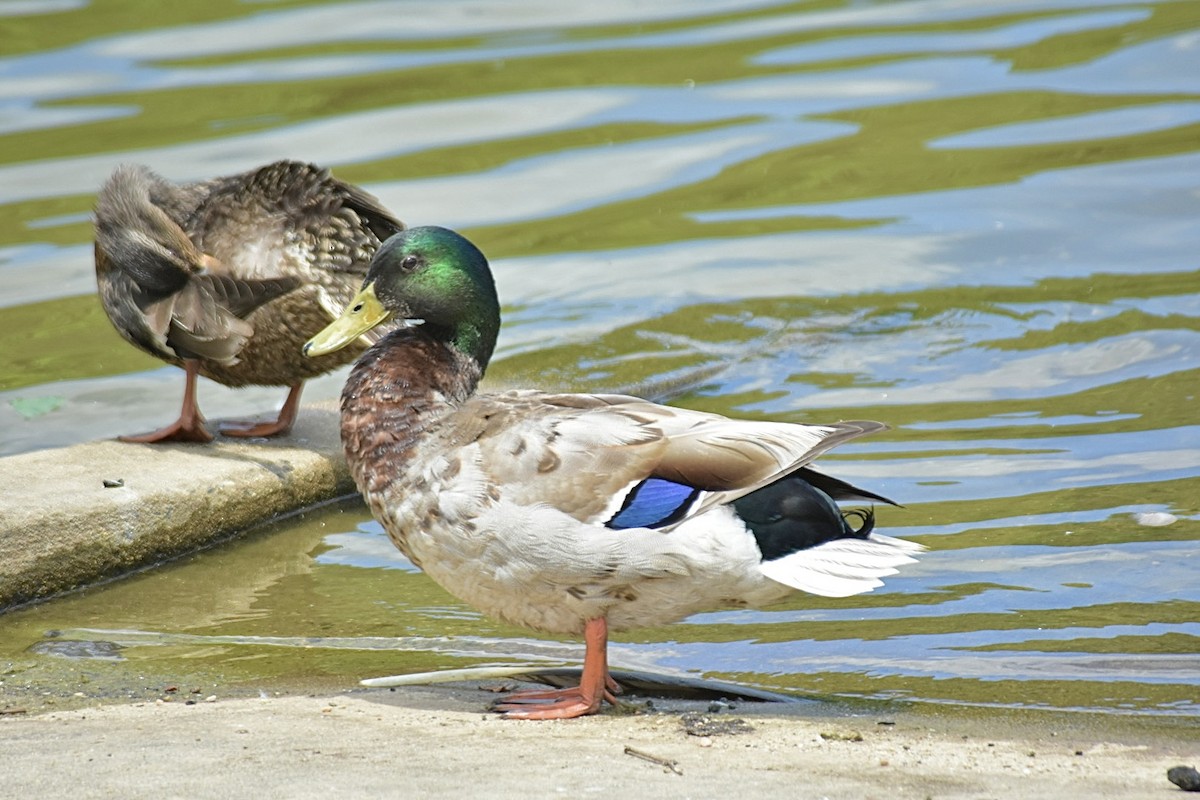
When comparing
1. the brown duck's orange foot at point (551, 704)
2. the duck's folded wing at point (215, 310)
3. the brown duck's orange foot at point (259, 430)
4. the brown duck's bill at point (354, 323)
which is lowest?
the brown duck's orange foot at point (259, 430)

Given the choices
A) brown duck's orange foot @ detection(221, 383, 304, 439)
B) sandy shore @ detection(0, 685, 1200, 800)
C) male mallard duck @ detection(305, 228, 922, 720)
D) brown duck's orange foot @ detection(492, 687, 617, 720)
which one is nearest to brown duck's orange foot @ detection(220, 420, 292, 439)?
brown duck's orange foot @ detection(221, 383, 304, 439)

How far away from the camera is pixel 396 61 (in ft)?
41.1

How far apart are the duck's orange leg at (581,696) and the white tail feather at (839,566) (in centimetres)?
45

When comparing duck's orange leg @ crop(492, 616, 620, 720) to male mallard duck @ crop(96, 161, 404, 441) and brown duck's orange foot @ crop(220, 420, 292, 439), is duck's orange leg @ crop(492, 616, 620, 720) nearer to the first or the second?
male mallard duck @ crop(96, 161, 404, 441)

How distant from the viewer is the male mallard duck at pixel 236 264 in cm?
601

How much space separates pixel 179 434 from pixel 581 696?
2583 millimetres

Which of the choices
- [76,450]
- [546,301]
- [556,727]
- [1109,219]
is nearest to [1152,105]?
[1109,219]

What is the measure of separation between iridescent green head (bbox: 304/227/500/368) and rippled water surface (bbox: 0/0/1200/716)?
905 mm

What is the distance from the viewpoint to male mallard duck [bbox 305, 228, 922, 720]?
407 centimetres

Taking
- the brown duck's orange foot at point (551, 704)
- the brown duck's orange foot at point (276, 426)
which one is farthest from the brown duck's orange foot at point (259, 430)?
the brown duck's orange foot at point (551, 704)

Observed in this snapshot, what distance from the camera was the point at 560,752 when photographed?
3686 mm

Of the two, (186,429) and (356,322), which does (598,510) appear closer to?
(356,322)

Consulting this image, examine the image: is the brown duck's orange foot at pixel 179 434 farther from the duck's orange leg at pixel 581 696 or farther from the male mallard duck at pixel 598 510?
the duck's orange leg at pixel 581 696

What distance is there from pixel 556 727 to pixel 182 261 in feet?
8.88
